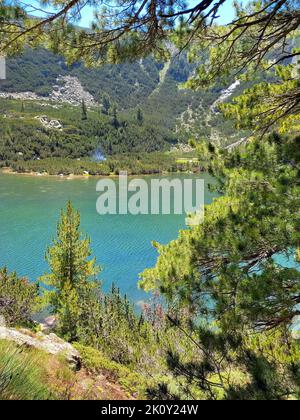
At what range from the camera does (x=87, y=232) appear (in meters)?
31.3

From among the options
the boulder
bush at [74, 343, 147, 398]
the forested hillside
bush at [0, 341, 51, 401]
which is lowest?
bush at [74, 343, 147, 398]

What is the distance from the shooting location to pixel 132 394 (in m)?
6.85

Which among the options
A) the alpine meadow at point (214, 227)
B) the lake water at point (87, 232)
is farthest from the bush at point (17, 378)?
the lake water at point (87, 232)

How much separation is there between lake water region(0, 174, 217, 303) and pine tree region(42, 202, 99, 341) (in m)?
5.48

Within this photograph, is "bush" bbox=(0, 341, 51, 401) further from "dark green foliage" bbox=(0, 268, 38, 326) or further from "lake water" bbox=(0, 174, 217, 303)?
"lake water" bbox=(0, 174, 217, 303)

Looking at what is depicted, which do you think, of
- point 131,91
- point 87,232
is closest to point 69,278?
point 87,232

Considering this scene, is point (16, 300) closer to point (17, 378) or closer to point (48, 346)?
point (48, 346)

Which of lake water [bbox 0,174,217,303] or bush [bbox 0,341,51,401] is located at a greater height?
bush [bbox 0,341,51,401]

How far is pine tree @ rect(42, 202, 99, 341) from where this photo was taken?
12648 millimetres

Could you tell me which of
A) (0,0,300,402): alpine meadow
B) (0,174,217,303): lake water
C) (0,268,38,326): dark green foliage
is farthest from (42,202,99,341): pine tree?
(0,174,217,303): lake water

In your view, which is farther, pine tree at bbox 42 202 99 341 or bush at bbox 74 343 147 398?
pine tree at bbox 42 202 99 341

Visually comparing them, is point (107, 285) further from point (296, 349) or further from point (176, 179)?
point (176, 179)

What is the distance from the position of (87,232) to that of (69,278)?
1816 centimetres

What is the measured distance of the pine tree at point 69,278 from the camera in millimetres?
12648
